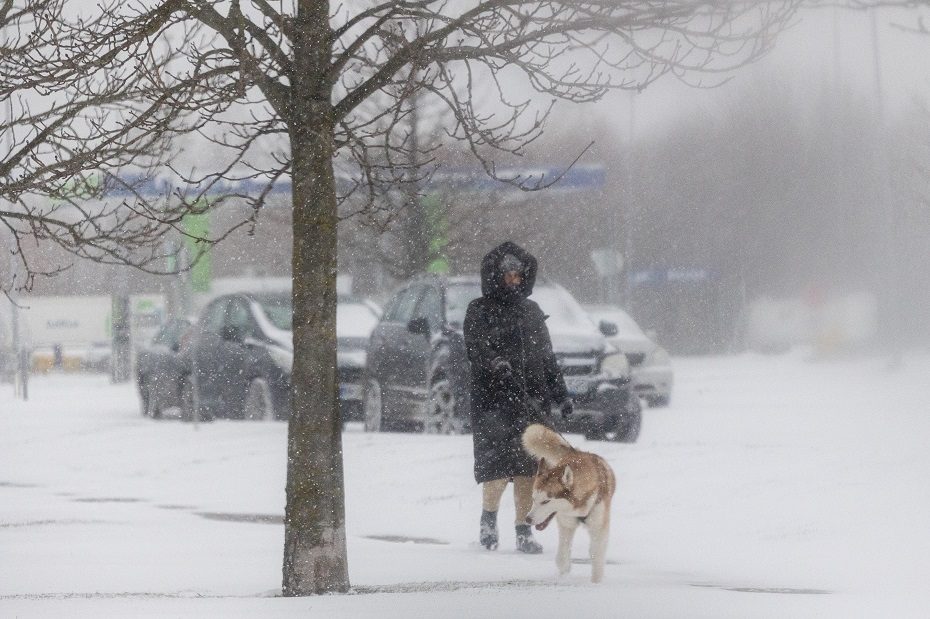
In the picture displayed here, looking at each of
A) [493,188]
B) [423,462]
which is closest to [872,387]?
[493,188]

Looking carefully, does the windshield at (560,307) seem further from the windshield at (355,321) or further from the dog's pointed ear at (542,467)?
the dog's pointed ear at (542,467)

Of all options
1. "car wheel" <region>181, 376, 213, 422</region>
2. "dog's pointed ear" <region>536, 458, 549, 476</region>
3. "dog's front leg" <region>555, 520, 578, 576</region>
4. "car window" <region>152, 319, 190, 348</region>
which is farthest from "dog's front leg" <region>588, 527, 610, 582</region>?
"car window" <region>152, 319, 190, 348</region>

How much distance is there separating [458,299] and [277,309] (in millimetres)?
3713

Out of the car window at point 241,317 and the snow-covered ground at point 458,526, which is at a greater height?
the car window at point 241,317

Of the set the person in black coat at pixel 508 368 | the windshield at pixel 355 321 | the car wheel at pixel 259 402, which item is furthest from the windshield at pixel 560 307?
the person in black coat at pixel 508 368

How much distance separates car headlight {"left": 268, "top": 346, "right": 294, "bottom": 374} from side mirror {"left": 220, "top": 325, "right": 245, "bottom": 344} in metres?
0.70

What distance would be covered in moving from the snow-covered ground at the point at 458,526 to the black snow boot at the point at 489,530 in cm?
8

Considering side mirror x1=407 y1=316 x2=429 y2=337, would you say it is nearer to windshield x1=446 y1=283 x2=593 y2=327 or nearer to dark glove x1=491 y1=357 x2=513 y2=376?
windshield x1=446 y1=283 x2=593 y2=327

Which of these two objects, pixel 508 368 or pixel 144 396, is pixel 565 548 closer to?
pixel 508 368

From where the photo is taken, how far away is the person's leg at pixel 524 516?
9.67 meters

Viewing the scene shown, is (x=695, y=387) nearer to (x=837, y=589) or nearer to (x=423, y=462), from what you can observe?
(x=423, y=462)

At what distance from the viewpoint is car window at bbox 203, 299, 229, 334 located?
2027cm

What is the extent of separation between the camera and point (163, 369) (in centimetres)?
2305

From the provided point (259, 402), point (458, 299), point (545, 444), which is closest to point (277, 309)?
point (259, 402)
